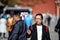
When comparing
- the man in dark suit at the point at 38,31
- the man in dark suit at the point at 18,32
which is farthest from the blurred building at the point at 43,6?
the man in dark suit at the point at 38,31

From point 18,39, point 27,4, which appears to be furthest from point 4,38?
point 27,4

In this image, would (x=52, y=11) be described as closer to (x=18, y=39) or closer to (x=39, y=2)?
(x=39, y=2)

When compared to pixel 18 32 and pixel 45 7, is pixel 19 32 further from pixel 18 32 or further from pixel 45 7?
pixel 45 7

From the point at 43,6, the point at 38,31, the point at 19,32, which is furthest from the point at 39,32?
the point at 43,6

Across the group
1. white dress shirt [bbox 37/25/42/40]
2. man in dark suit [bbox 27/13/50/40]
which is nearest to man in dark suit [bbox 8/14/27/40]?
man in dark suit [bbox 27/13/50/40]

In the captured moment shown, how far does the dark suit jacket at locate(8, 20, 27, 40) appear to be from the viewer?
8.00m

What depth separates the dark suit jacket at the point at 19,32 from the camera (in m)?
8.00

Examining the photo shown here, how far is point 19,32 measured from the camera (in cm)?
809

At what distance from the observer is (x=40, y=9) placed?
4812cm

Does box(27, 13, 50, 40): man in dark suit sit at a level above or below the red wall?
below

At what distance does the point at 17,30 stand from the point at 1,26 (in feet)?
30.5

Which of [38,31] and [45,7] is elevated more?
[45,7]

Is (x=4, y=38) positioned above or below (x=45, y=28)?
below

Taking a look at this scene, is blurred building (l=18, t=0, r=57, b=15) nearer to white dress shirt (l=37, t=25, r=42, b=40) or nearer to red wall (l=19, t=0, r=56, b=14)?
red wall (l=19, t=0, r=56, b=14)
